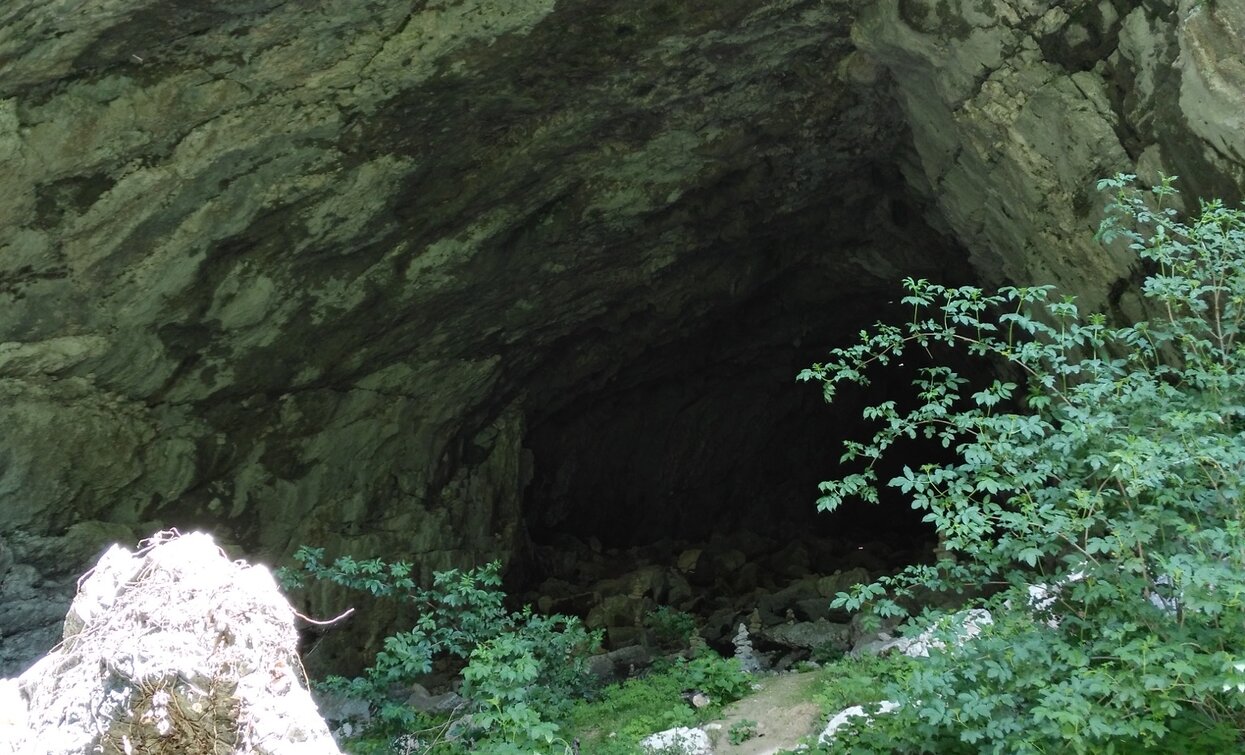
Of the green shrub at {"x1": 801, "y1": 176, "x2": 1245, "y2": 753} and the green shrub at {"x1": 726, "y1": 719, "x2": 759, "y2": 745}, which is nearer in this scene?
the green shrub at {"x1": 801, "y1": 176, "x2": 1245, "y2": 753}

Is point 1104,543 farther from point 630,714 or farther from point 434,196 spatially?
point 434,196

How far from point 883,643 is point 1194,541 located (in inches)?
122

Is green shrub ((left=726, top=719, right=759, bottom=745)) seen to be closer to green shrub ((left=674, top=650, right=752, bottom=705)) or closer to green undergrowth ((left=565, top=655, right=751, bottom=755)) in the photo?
green undergrowth ((left=565, top=655, right=751, bottom=755))

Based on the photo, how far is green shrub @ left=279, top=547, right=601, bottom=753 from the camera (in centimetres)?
461

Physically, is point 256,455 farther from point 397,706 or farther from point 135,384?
point 397,706

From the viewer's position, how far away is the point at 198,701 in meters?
2.91

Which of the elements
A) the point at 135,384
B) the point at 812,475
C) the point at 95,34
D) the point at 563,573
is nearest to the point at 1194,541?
the point at 95,34

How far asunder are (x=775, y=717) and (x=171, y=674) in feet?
10.5

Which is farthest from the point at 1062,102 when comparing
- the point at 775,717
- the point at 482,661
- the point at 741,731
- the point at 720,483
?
the point at 720,483

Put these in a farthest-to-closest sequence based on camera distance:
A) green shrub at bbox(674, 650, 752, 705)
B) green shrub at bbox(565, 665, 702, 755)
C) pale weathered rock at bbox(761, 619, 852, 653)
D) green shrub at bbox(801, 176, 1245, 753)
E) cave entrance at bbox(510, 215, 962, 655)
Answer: cave entrance at bbox(510, 215, 962, 655), pale weathered rock at bbox(761, 619, 852, 653), green shrub at bbox(674, 650, 752, 705), green shrub at bbox(565, 665, 702, 755), green shrub at bbox(801, 176, 1245, 753)

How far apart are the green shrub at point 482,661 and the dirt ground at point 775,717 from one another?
2.75 feet

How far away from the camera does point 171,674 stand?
2.87 metres

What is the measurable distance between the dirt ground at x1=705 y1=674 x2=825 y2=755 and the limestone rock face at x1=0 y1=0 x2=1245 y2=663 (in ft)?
8.74

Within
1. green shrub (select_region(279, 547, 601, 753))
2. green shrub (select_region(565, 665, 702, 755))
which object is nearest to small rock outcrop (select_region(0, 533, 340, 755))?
green shrub (select_region(279, 547, 601, 753))
